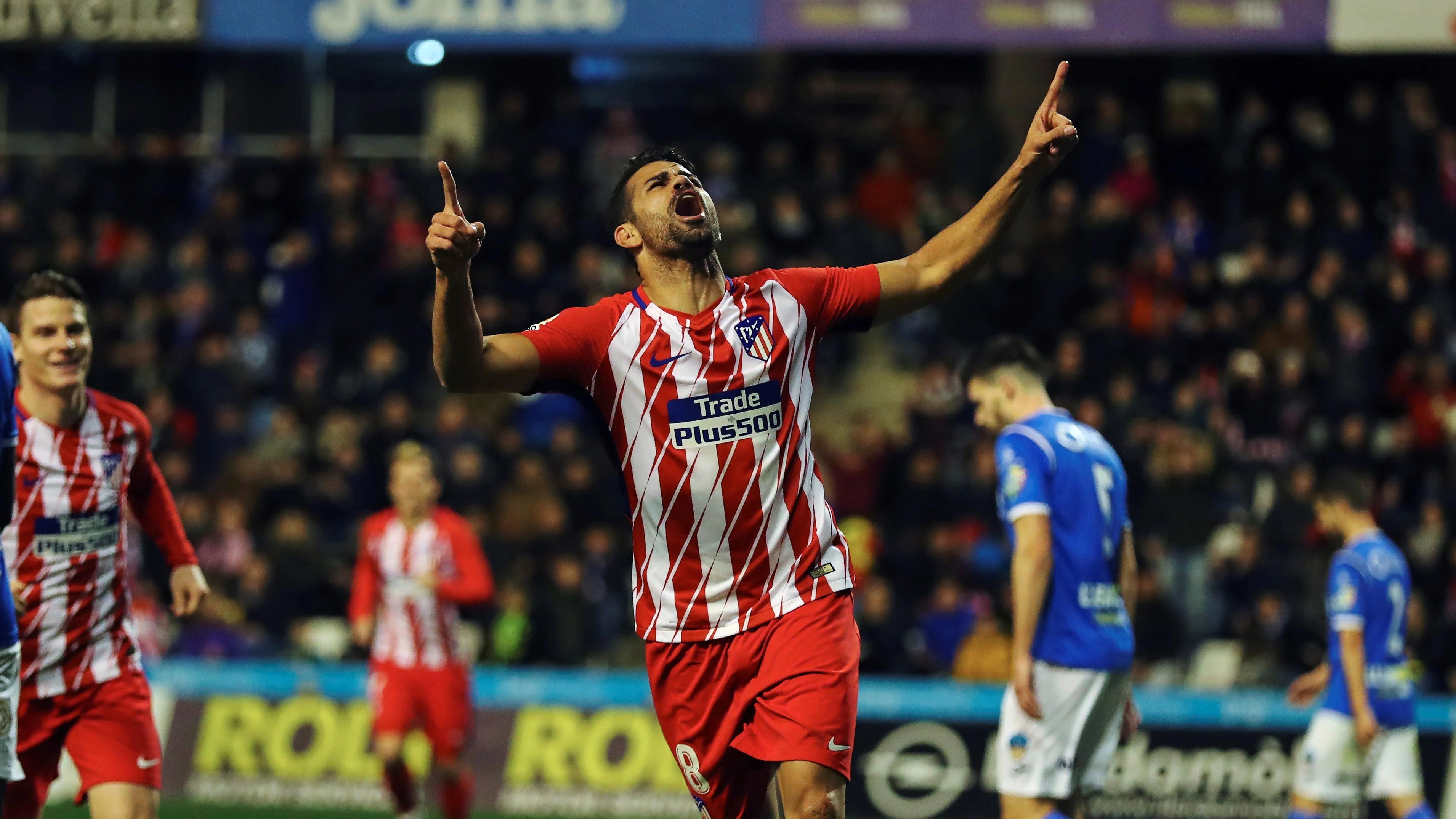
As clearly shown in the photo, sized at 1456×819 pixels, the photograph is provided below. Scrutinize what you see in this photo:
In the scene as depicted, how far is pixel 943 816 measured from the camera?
1203 centimetres

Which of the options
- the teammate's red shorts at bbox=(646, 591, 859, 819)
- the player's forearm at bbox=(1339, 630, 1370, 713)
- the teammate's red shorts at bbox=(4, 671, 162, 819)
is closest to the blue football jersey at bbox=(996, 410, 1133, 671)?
the teammate's red shorts at bbox=(646, 591, 859, 819)

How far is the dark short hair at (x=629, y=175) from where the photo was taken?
546 cm

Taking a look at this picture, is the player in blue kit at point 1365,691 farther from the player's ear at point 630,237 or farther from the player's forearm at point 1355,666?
the player's ear at point 630,237

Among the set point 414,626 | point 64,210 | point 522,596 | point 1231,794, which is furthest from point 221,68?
point 1231,794

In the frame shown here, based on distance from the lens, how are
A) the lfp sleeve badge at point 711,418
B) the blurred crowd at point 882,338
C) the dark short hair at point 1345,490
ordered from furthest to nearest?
the blurred crowd at point 882,338
the dark short hair at point 1345,490
the lfp sleeve badge at point 711,418

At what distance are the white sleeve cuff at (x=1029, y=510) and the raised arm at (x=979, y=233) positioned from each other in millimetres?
1749

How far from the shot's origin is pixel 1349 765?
870cm

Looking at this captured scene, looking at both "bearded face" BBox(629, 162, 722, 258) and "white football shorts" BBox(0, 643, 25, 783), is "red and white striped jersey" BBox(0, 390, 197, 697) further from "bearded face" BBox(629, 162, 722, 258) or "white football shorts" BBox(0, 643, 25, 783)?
"bearded face" BBox(629, 162, 722, 258)

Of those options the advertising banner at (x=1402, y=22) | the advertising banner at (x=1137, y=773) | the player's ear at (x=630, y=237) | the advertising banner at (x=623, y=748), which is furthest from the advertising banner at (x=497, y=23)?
the player's ear at (x=630, y=237)

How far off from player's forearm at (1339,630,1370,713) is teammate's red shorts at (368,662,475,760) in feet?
16.7

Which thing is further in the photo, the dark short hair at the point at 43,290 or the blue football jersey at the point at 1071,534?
the blue football jersey at the point at 1071,534

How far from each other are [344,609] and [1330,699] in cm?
856

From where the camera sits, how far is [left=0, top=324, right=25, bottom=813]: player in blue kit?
4.91 m

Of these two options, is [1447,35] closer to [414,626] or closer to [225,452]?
[414,626]
